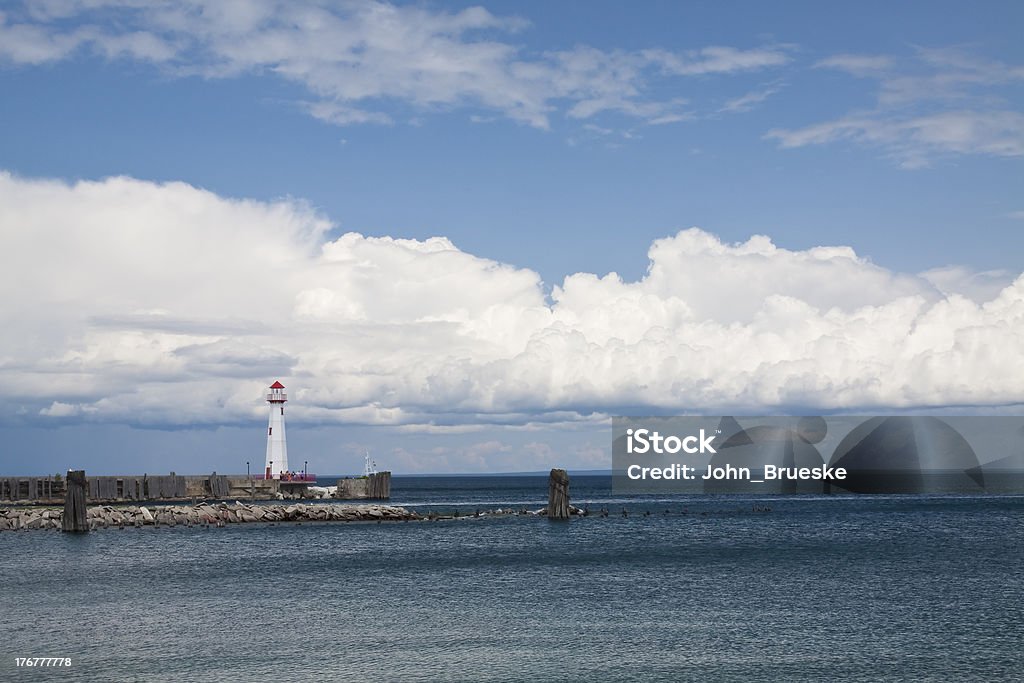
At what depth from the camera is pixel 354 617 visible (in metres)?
40.5

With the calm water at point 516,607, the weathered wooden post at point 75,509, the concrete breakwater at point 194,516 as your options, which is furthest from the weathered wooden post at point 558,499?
the weathered wooden post at point 75,509

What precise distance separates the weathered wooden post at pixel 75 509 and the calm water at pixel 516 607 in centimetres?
277

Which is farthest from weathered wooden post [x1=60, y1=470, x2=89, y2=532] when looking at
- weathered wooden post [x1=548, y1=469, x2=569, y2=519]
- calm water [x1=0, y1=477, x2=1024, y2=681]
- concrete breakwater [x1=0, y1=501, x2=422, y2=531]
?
weathered wooden post [x1=548, y1=469, x2=569, y2=519]

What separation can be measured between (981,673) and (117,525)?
74950 mm

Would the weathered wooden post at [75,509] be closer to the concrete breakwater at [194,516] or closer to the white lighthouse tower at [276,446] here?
the concrete breakwater at [194,516]

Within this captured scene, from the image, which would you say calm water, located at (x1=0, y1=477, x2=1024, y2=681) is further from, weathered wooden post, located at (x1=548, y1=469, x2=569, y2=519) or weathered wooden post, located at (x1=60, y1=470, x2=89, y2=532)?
weathered wooden post, located at (x1=548, y1=469, x2=569, y2=519)

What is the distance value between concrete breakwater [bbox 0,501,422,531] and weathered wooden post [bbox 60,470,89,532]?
367cm

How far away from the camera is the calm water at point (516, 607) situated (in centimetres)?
3116

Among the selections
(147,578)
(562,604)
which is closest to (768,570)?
(562,604)

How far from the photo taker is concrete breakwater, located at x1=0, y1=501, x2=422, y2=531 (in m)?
86.2

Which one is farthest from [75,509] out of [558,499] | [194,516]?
[558,499]

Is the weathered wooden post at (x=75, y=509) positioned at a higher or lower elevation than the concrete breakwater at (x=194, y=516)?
higher

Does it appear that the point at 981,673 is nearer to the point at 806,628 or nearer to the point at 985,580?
the point at 806,628

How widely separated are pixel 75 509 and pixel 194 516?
11.6 meters
